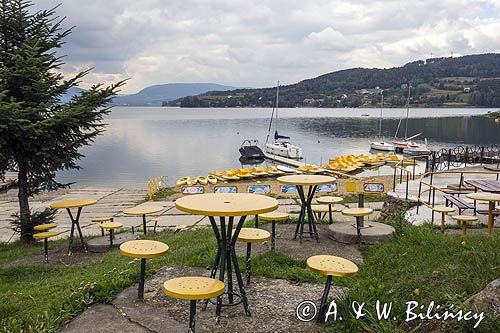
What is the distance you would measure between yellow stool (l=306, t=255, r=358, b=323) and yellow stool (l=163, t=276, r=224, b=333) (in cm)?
101

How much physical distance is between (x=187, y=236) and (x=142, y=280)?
4.55 meters

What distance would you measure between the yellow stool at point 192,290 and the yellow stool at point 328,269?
1.01 m

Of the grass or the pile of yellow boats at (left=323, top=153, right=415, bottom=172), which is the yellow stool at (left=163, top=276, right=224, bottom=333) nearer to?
the grass

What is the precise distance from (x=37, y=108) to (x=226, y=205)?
6.92 metres

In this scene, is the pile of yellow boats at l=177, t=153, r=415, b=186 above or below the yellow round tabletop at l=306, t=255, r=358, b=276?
below

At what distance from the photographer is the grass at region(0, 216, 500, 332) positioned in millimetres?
4133

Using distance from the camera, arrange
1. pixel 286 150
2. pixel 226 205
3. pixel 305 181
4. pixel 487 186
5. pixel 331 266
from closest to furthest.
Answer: pixel 331 266
pixel 226 205
pixel 305 181
pixel 487 186
pixel 286 150

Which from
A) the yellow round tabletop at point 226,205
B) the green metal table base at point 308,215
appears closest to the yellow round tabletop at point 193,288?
the yellow round tabletop at point 226,205

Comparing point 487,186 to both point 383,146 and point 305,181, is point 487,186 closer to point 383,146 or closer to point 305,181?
point 305,181

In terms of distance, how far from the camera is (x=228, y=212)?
13.7ft

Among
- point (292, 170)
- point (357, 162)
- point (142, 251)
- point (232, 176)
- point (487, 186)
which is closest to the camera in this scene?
point (142, 251)

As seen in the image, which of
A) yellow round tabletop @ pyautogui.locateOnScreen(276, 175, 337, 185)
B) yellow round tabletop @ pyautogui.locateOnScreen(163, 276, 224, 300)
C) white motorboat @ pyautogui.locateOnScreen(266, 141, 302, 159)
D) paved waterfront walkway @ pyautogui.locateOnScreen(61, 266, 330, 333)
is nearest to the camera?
yellow round tabletop @ pyautogui.locateOnScreen(163, 276, 224, 300)

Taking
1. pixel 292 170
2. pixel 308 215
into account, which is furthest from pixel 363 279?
pixel 292 170

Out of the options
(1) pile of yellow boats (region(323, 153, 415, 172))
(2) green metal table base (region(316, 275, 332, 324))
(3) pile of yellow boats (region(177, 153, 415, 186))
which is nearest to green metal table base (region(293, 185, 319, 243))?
(2) green metal table base (region(316, 275, 332, 324))
